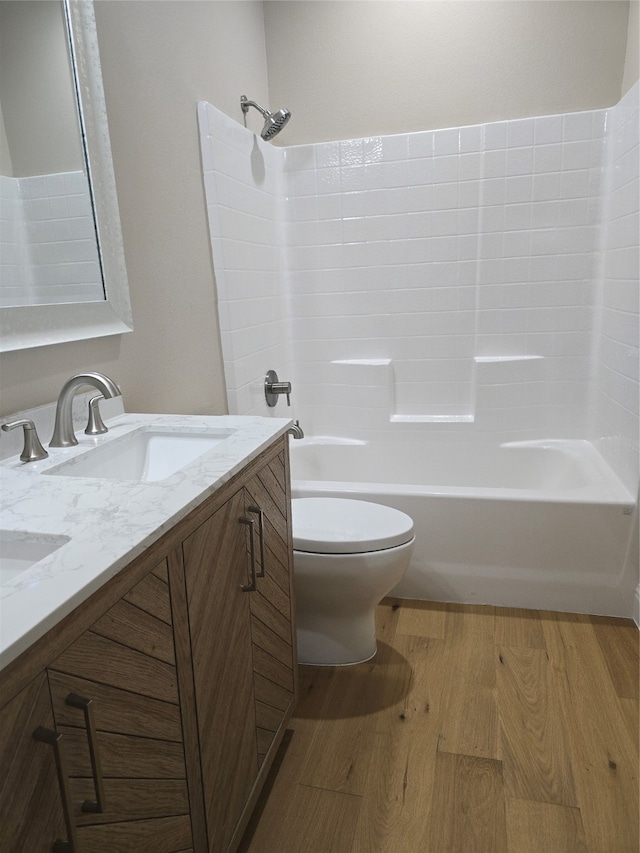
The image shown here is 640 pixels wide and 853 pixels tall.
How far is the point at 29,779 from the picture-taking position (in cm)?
60

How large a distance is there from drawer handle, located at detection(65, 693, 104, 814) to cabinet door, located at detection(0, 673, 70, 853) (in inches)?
1.4

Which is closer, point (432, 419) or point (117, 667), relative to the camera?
point (117, 667)

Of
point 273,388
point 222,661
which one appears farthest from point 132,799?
point 273,388

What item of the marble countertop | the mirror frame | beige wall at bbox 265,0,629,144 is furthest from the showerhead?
the marble countertop

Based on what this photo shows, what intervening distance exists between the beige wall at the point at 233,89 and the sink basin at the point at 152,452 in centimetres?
21

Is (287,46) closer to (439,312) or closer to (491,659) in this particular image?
(439,312)

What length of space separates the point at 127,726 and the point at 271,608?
1.90 feet

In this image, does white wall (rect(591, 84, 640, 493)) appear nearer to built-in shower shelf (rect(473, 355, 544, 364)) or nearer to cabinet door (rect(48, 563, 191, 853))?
built-in shower shelf (rect(473, 355, 544, 364))

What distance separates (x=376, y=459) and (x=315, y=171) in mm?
1421

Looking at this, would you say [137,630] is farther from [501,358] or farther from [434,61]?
[434,61]

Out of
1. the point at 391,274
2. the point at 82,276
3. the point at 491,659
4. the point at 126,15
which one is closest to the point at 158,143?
the point at 126,15

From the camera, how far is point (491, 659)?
1836mm

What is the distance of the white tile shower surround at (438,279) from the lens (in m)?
2.39

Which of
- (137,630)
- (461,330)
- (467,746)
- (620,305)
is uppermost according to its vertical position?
(620,305)
